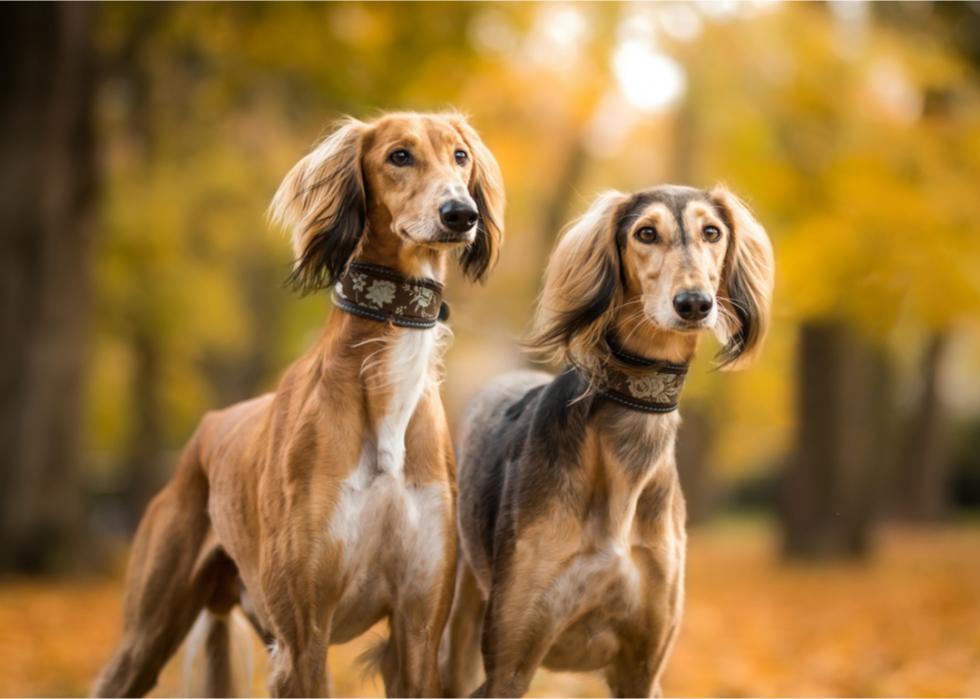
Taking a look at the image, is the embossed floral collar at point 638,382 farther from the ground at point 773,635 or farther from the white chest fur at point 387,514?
the ground at point 773,635

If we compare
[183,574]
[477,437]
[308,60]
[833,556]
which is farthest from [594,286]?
[833,556]

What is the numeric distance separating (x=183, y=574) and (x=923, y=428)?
22589mm

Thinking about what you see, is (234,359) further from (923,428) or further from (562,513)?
(562,513)

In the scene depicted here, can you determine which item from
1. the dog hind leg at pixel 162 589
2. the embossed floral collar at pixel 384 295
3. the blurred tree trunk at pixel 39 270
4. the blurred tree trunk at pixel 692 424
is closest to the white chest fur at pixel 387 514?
the embossed floral collar at pixel 384 295

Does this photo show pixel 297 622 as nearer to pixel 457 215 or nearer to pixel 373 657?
pixel 373 657

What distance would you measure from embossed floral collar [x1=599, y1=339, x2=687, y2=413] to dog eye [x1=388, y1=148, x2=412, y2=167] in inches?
39.4

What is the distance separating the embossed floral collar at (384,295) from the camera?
4617mm

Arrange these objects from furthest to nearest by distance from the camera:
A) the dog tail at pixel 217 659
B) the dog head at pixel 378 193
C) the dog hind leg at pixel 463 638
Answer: the dog tail at pixel 217 659 → the dog hind leg at pixel 463 638 → the dog head at pixel 378 193

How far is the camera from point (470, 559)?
5.28 metres

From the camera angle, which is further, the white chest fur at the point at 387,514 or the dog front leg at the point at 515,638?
the dog front leg at the point at 515,638

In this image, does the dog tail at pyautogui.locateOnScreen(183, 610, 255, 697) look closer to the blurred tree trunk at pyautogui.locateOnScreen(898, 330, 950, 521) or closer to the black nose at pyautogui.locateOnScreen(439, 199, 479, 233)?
the black nose at pyautogui.locateOnScreen(439, 199, 479, 233)

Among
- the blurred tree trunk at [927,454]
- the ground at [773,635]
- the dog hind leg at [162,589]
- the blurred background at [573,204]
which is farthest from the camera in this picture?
the blurred tree trunk at [927,454]

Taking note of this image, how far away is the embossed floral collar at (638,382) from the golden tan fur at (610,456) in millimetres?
31

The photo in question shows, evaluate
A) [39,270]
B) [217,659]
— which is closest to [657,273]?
[217,659]
